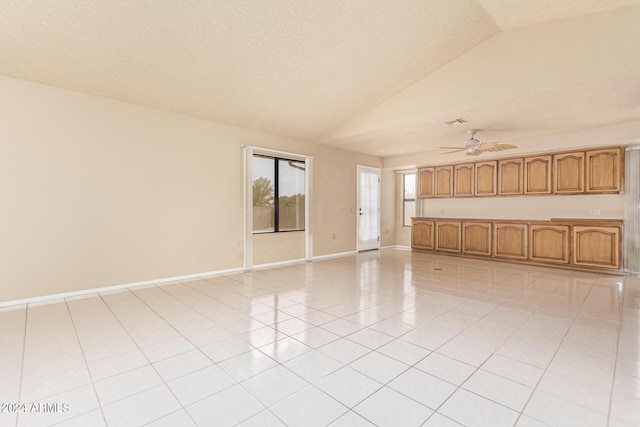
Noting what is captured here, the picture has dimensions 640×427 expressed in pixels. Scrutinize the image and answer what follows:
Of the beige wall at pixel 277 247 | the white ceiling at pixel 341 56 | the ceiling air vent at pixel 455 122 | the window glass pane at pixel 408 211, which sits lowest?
the beige wall at pixel 277 247

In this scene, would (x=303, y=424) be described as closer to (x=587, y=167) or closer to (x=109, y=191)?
(x=109, y=191)

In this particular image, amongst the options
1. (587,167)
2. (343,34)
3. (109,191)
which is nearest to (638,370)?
(343,34)

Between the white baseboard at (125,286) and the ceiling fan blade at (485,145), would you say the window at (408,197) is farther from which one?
the white baseboard at (125,286)

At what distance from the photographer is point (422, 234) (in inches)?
299

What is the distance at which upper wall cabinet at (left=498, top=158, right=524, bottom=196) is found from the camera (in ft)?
20.2

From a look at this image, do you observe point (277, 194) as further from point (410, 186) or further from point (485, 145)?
point (410, 186)

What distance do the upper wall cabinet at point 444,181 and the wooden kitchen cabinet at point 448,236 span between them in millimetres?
720

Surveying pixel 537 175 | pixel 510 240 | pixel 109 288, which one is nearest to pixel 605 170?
pixel 537 175

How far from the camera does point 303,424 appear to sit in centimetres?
157

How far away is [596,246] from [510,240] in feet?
4.23

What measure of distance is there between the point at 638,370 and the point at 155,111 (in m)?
5.73

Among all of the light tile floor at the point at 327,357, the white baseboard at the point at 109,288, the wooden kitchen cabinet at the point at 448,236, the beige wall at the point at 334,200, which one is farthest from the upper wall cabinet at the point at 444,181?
the white baseboard at the point at 109,288

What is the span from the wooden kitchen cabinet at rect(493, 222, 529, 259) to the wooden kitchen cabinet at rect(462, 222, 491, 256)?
136 mm

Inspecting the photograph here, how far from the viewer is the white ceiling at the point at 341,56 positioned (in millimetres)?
2982
